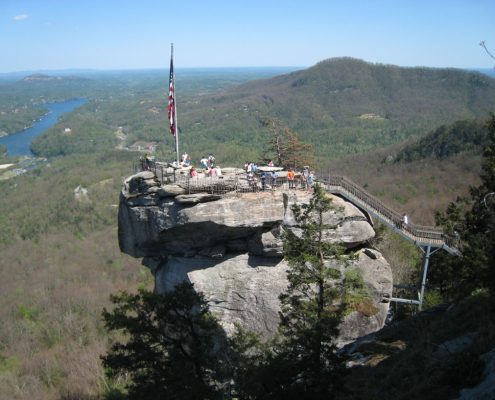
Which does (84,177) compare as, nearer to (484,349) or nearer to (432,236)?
(432,236)

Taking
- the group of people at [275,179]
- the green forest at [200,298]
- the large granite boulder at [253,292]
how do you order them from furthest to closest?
the group of people at [275,179] → the large granite boulder at [253,292] → the green forest at [200,298]

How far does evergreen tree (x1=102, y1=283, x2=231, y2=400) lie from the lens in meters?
10.9

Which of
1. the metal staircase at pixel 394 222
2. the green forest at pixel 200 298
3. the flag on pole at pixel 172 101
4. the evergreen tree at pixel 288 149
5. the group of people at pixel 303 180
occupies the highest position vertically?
the flag on pole at pixel 172 101

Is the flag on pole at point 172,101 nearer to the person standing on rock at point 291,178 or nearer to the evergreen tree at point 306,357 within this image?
the person standing on rock at point 291,178

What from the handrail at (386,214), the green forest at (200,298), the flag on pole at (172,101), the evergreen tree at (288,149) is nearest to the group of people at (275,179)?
the handrail at (386,214)

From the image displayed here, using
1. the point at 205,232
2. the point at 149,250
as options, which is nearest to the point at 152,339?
the point at 205,232

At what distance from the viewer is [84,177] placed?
386 ft

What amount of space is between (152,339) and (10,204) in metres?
109

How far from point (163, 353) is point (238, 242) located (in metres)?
8.43

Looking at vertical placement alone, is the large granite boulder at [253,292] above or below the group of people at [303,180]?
below

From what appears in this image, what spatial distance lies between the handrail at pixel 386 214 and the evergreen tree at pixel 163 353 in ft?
34.2

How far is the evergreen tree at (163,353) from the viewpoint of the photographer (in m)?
10.9

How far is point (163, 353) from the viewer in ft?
39.1

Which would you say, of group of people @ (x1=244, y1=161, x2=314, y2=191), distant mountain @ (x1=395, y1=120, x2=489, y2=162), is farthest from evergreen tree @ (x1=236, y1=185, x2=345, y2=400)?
distant mountain @ (x1=395, y1=120, x2=489, y2=162)
